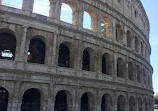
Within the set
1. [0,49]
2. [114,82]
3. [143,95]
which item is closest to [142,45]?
[143,95]

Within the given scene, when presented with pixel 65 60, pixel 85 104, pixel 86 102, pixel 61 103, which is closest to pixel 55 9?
pixel 65 60

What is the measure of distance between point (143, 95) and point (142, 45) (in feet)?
24.8

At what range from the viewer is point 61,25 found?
15.6 m

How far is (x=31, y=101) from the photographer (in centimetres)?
1526

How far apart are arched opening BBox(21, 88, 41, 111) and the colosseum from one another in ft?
0.10

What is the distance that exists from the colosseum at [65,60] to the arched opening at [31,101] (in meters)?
0.03

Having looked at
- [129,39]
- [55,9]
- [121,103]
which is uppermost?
[55,9]

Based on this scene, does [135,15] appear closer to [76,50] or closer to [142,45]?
[142,45]

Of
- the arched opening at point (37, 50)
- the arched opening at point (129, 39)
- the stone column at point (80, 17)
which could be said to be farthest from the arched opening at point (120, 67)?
the arched opening at point (37, 50)

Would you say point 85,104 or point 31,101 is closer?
point 31,101

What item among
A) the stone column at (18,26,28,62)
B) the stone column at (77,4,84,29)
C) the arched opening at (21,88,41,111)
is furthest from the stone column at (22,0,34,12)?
the arched opening at (21,88,41,111)

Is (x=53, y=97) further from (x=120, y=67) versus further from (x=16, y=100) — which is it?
(x=120, y=67)

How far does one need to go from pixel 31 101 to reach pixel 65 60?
5094 mm

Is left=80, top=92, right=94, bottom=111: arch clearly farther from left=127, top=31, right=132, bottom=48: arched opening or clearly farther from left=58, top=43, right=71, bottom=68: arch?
left=127, top=31, right=132, bottom=48: arched opening
